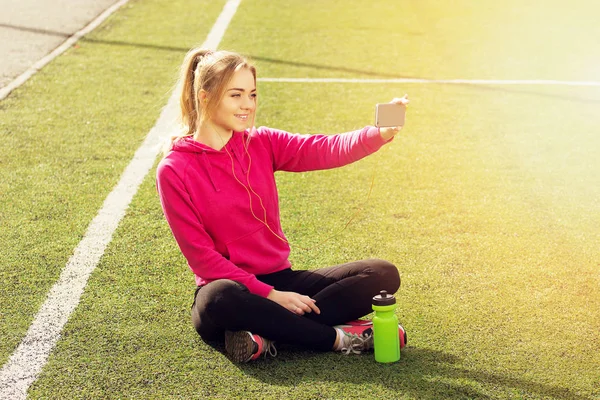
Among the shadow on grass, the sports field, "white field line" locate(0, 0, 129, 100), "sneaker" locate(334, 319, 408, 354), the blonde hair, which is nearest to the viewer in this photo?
the shadow on grass

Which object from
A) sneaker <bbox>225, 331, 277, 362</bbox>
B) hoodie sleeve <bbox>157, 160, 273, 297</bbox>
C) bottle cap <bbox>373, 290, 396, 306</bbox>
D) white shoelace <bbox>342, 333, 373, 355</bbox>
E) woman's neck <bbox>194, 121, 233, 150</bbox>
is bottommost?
white shoelace <bbox>342, 333, 373, 355</bbox>

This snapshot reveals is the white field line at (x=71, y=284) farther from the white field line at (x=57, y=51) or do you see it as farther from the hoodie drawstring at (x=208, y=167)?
the white field line at (x=57, y=51)

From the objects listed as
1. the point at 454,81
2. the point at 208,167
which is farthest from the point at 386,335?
the point at 454,81

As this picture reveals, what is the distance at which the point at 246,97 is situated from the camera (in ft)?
13.6

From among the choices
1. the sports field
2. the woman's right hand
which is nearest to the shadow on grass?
the sports field

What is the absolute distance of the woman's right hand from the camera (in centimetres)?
398

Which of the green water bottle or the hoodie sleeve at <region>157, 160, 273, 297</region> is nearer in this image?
the green water bottle

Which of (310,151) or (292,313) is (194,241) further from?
(310,151)

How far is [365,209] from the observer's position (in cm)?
588

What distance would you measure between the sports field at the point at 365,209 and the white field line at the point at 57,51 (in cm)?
13

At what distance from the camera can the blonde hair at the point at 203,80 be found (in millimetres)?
4078

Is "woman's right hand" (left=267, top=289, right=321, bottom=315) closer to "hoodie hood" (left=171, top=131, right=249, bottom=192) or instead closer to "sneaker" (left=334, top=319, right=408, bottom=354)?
"sneaker" (left=334, top=319, right=408, bottom=354)

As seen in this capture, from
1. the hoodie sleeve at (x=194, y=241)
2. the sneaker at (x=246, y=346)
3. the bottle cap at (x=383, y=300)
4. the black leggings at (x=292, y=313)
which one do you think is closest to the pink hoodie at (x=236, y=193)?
the hoodie sleeve at (x=194, y=241)

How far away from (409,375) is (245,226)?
990mm
